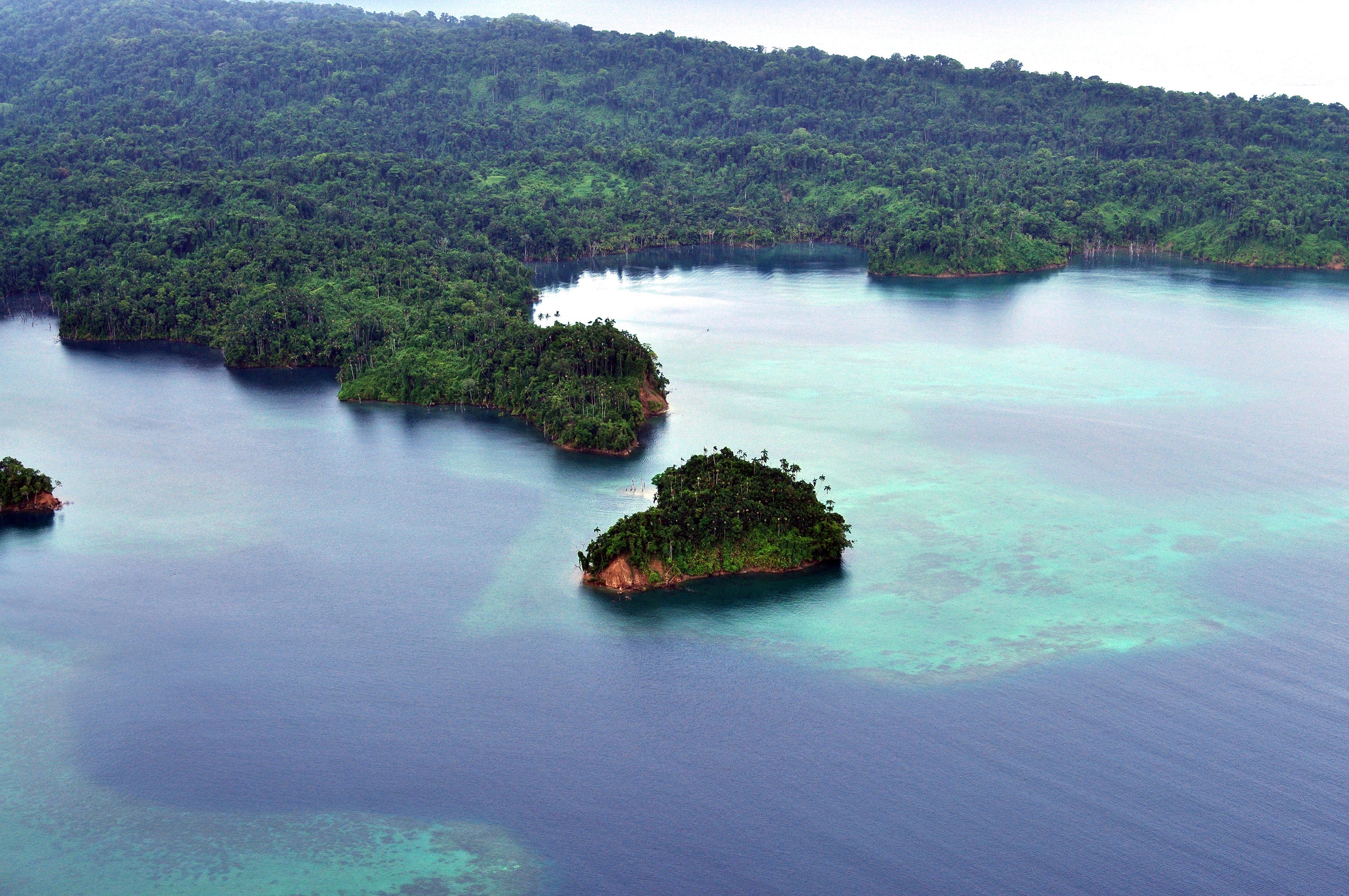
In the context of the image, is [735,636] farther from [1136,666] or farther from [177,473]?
[177,473]

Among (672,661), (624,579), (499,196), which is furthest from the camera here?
(499,196)

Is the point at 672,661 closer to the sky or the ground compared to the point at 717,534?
closer to the ground

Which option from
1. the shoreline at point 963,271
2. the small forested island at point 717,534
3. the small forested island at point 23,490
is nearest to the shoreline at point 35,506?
the small forested island at point 23,490

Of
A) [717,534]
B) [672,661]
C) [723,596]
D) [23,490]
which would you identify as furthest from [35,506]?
[672,661]

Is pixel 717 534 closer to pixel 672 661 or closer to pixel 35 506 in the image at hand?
pixel 672 661

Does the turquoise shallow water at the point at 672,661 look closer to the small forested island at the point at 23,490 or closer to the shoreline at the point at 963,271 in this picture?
the small forested island at the point at 23,490

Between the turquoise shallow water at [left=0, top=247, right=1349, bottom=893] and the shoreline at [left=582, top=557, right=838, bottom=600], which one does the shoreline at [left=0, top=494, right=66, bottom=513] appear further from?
the shoreline at [left=582, top=557, right=838, bottom=600]

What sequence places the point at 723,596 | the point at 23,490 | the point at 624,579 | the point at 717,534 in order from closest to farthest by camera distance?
1. the point at 723,596
2. the point at 624,579
3. the point at 717,534
4. the point at 23,490

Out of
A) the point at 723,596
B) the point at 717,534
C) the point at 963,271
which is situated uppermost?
the point at 963,271
